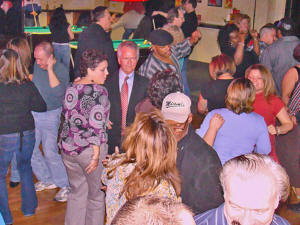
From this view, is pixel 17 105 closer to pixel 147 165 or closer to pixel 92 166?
pixel 92 166

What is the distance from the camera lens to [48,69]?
149 inches

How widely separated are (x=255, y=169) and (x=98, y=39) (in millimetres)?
3312

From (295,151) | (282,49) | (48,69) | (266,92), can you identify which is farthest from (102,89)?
(282,49)

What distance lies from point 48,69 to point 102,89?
96 cm

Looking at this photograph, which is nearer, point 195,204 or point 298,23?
point 195,204

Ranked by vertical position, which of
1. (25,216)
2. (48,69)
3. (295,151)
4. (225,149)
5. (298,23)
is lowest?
(25,216)

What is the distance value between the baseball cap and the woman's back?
1.25 m

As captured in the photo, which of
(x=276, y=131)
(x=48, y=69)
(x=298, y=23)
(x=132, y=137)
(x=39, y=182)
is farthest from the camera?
(x=298, y=23)

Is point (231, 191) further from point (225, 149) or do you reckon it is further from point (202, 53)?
point (202, 53)

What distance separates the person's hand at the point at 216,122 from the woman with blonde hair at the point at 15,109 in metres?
1.39

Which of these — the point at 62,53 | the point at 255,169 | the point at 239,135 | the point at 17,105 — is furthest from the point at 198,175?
the point at 62,53

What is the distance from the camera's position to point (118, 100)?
3.50m

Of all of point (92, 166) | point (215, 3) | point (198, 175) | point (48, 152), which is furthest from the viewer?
point (215, 3)

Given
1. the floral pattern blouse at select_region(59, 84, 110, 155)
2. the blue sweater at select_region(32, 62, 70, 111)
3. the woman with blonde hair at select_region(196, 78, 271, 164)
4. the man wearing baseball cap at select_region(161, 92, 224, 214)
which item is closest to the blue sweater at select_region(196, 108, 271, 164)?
the woman with blonde hair at select_region(196, 78, 271, 164)
